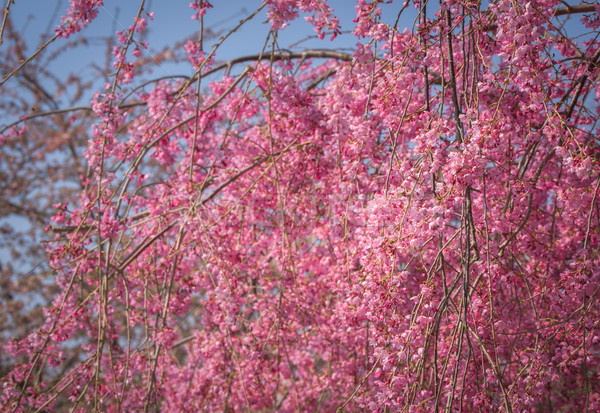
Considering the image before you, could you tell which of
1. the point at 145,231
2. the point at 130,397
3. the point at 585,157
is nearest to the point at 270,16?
the point at 585,157

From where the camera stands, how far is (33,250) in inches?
332

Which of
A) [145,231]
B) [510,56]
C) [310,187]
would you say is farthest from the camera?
[145,231]

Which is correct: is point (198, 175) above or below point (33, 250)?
below

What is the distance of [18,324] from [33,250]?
1.37m

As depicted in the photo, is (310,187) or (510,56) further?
(310,187)

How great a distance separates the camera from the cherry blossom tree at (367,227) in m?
1.66

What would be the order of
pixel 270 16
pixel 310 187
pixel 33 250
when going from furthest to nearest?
pixel 33 250, pixel 310 187, pixel 270 16

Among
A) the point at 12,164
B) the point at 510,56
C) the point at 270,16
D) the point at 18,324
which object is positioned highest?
the point at 12,164

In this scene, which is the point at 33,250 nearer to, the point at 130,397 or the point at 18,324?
the point at 18,324

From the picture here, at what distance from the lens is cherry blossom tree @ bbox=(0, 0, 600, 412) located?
1660 mm

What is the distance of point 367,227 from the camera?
6.21 feet

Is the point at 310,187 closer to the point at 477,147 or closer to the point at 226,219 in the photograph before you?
the point at 226,219

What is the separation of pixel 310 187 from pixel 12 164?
23.3 feet

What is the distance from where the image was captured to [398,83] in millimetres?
1973
